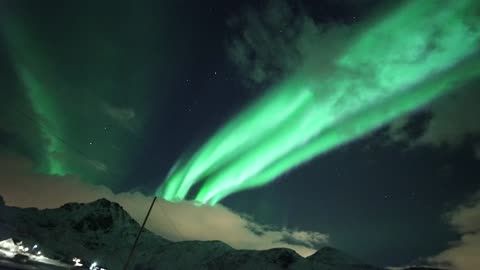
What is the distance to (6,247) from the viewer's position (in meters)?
74.5

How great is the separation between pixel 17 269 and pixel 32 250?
59.9 meters

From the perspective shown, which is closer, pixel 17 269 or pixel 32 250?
pixel 17 269

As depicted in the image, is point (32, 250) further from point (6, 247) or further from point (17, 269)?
point (17, 269)

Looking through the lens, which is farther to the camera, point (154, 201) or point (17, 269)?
point (154, 201)

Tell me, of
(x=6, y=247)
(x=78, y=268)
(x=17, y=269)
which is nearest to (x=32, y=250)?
(x=6, y=247)

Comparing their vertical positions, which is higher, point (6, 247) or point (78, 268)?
point (6, 247)

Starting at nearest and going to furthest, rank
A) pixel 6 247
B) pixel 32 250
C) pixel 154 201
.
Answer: pixel 154 201 → pixel 6 247 → pixel 32 250

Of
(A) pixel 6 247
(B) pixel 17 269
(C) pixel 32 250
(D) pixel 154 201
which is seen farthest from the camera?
(C) pixel 32 250

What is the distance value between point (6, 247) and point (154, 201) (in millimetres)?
51876

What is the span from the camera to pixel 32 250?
89.2 metres

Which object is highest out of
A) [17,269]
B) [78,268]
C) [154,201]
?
[154,201]

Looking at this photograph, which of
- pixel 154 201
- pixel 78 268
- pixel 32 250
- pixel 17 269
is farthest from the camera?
pixel 32 250

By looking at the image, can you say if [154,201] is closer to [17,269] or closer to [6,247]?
[17,269]

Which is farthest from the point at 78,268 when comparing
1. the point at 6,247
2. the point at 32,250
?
the point at 32,250
